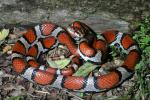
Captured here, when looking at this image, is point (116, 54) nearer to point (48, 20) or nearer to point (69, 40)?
point (69, 40)

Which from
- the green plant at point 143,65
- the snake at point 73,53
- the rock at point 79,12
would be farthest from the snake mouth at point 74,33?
the green plant at point 143,65

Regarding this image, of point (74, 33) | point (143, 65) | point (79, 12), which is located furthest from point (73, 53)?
point (143, 65)

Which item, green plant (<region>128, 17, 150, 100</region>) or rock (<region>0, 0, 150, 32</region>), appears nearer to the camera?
green plant (<region>128, 17, 150, 100</region>)

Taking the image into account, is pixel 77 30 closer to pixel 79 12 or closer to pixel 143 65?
pixel 79 12

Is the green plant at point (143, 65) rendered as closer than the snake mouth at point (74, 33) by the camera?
Yes

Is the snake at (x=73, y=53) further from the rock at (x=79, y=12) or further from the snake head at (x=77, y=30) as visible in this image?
the rock at (x=79, y=12)

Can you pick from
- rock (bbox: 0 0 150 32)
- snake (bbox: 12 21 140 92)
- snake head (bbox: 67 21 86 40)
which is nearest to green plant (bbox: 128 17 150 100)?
snake (bbox: 12 21 140 92)

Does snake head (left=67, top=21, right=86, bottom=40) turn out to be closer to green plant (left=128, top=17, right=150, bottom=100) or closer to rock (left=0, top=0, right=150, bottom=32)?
rock (left=0, top=0, right=150, bottom=32)

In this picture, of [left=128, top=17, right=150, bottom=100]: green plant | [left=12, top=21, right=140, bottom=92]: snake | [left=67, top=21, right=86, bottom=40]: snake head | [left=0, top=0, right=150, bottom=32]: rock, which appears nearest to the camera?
[left=128, top=17, right=150, bottom=100]: green plant
